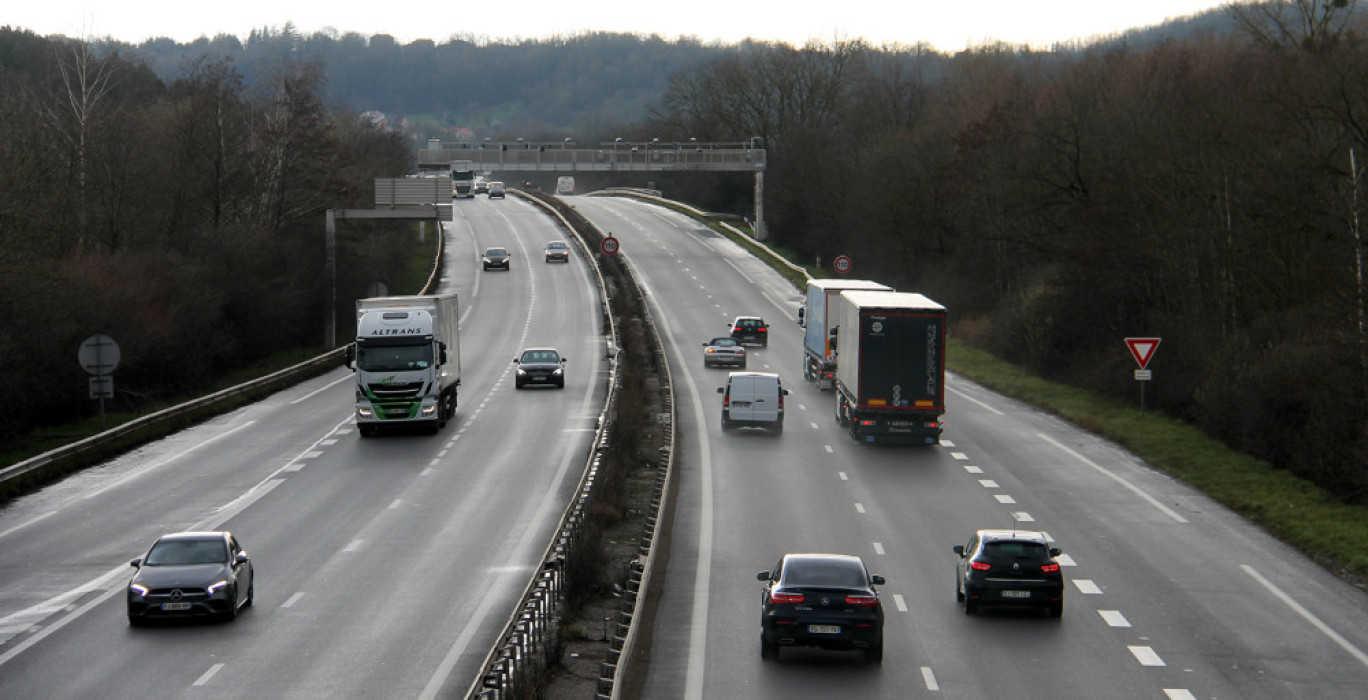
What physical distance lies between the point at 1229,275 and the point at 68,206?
42.4m

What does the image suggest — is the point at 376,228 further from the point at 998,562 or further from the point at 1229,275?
the point at 998,562

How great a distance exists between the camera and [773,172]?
119625 mm

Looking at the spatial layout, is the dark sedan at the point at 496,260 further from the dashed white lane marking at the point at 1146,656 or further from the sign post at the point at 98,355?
the dashed white lane marking at the point at 1146,656

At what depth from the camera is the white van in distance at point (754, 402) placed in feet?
134

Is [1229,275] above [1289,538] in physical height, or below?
above

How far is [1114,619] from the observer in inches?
802

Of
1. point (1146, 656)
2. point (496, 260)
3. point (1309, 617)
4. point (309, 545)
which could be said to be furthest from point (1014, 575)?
point (496, 260)

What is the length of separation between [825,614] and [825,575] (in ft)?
1.91

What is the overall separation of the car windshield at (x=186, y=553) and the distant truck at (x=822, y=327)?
31.0 m

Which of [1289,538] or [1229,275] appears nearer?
[1289,538]

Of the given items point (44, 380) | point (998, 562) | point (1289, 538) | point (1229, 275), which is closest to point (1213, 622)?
point (998, 562)

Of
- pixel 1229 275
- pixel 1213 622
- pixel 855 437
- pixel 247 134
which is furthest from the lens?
pixel 247 134

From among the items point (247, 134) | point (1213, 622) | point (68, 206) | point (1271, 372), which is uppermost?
point (247, 134)

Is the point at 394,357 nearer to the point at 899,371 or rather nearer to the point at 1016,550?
the point at 899,371
